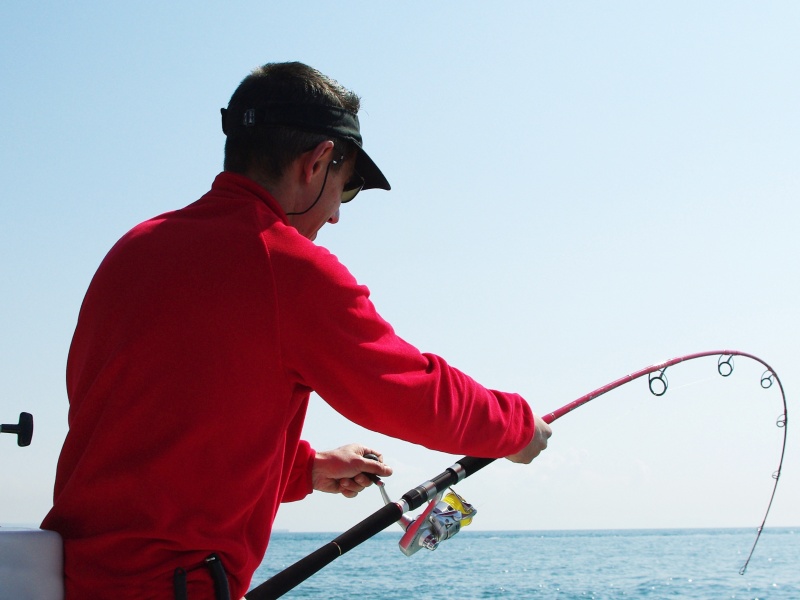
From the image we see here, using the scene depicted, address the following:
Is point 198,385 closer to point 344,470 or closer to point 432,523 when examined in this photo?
point 344,470

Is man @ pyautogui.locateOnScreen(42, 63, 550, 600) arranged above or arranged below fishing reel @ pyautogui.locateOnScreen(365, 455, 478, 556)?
above

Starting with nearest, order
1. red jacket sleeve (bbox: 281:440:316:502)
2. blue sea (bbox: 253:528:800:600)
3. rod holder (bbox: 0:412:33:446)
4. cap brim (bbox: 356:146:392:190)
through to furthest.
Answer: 1. rod holder (bbox: 0:412:33:446)
2. cap brim (bbox: 356:146:392:190)
3. red jacket sleeve (bbox: 281:440:316:502)
4. blue sea (bbox: 253:528:800:600)

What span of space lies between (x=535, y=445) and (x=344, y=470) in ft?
2.09

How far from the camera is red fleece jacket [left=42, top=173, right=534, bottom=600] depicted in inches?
64.1

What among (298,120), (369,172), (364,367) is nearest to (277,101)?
(298,120)

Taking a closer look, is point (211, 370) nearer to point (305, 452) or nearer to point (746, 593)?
point (305, 452)

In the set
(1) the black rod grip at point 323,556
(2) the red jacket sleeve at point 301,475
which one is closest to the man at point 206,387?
(1) the black rod grip at point 323,556

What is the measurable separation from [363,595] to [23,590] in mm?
18334

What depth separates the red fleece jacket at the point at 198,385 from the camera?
1.63m

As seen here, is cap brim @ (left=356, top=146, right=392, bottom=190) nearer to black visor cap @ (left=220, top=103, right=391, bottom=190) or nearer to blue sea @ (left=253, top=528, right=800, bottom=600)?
black visor cap @ (left=220, top=103, right=391, bottom=190)

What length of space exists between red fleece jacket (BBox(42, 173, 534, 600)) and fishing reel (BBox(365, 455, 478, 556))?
3.11 ft

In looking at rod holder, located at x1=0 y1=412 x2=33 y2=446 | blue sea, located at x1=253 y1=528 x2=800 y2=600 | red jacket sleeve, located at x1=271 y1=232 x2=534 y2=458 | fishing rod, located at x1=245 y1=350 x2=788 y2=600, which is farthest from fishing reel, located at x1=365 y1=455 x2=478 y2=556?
blue sea, located at x1=253 y1=528 x2=800 y2=600

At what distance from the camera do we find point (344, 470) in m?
2.66

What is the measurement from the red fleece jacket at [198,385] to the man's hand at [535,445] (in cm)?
53
